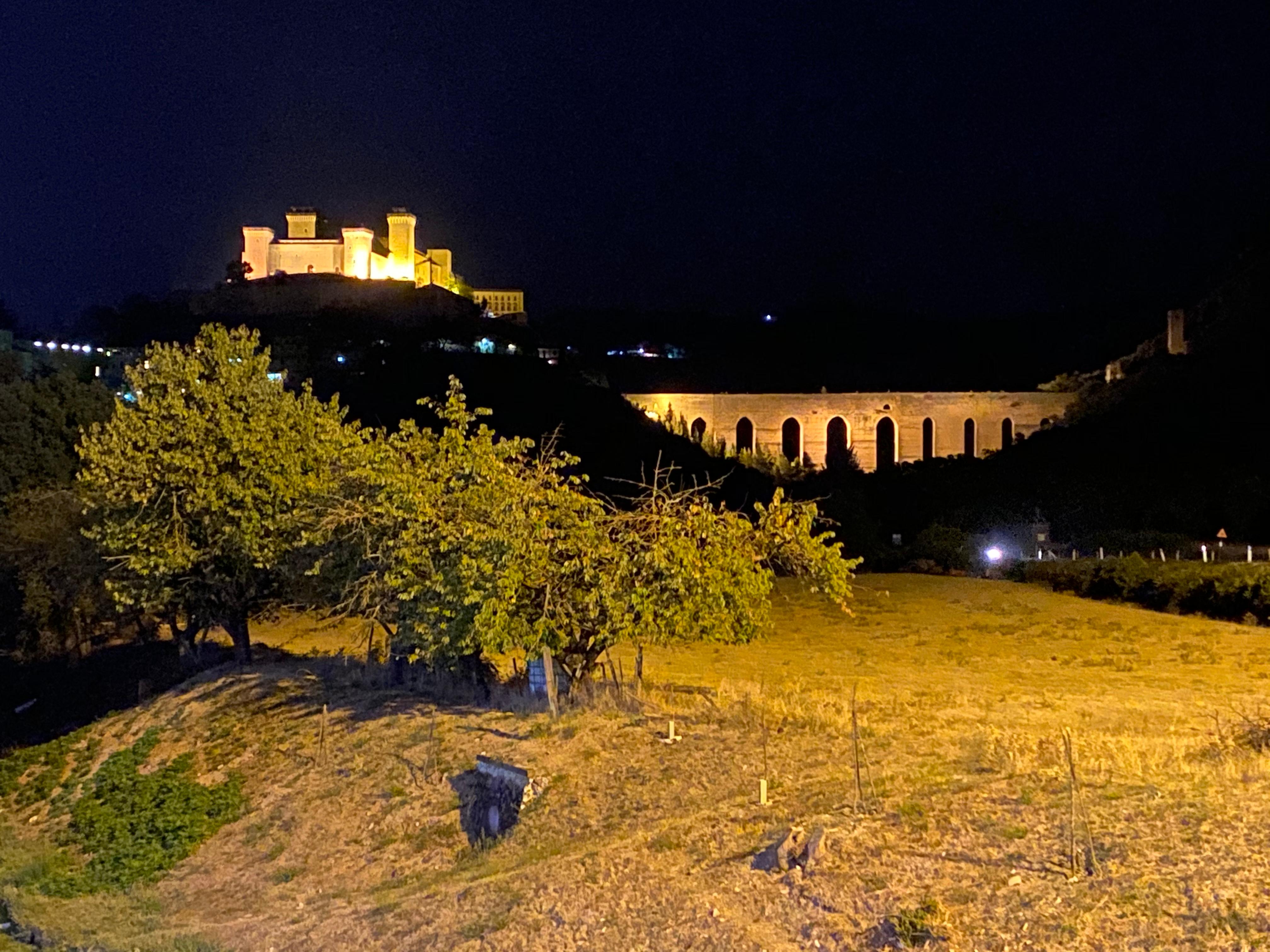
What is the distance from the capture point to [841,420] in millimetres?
82938

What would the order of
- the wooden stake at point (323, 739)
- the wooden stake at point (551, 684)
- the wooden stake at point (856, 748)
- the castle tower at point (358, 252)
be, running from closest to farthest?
1. the wooden stake at point (856, 748)
2. the wooden stake at point (551, 684)
3. the wooden stake at point (323, 739)
4. the castle tower at point (358, 252)

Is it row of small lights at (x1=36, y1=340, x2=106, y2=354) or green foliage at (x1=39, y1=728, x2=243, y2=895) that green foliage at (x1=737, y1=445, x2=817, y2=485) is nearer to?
row of small lights at (x1=36, y1=340, x2=106, y2=354)

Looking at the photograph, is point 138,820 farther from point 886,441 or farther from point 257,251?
point 257,251

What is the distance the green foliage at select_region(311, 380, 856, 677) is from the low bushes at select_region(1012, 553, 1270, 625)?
12.1 m

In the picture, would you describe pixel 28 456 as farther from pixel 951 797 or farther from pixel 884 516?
pixel 884 516

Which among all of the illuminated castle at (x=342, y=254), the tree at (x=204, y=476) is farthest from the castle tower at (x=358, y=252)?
the tree at (x=204, y=476)

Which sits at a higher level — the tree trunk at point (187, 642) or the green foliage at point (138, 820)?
the tree trunk at point (187, 642)

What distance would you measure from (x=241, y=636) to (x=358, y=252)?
80.8 m

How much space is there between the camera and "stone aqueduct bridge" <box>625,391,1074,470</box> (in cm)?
7919

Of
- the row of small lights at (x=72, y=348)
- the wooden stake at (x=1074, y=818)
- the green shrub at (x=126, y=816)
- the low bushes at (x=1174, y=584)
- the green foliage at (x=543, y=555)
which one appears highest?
→ the row of small lights at (x=72, y=348)

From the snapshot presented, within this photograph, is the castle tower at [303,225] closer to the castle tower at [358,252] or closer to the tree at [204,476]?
the castle tower at [358,252]

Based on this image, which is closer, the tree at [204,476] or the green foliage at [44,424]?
the tree at [204,476]

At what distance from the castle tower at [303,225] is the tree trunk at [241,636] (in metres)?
84.5

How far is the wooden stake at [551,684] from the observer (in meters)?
11.9
